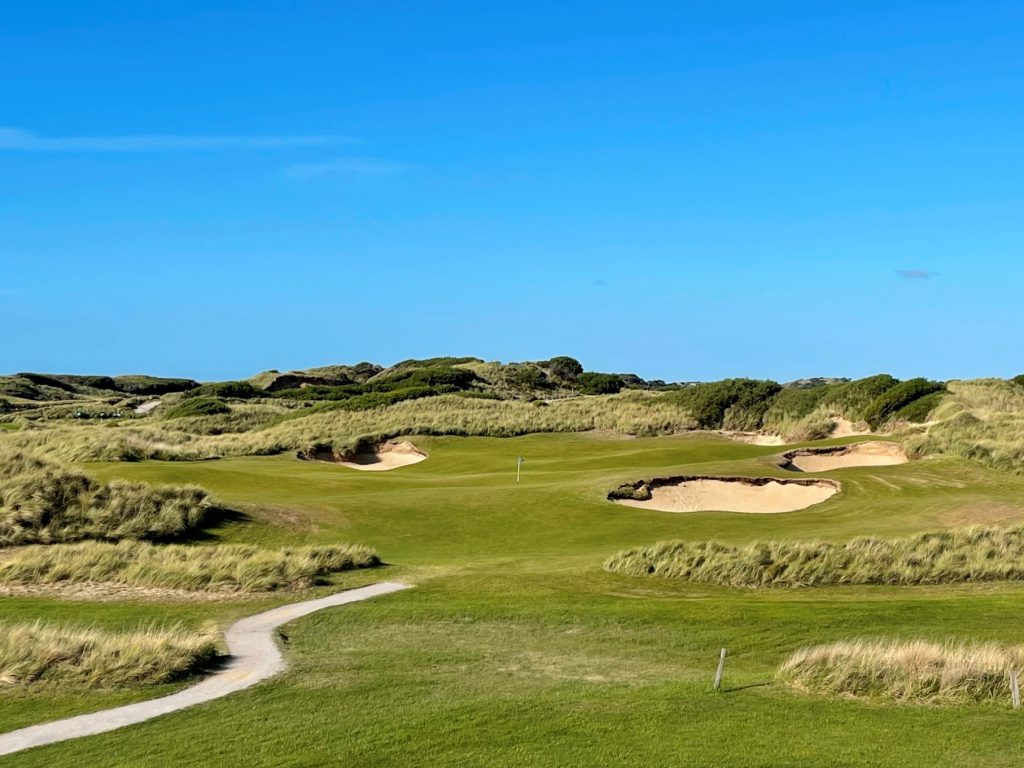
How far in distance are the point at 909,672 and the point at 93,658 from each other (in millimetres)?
10701

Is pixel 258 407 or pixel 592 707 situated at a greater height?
pixel 258 407

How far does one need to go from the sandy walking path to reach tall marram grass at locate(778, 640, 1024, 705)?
7272 millimetres

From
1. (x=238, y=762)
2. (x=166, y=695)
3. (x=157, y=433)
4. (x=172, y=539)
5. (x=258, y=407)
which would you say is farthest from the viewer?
(x=258, y=407)

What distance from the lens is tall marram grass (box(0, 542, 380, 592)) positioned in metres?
21.3

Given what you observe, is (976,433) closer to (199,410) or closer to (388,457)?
(388,457)

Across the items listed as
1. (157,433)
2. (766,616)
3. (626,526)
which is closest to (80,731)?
(766,616)

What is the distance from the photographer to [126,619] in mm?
18016

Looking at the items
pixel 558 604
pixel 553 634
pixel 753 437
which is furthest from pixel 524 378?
pixel 553 634

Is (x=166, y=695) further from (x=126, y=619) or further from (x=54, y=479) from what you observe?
(x=54, y=479)

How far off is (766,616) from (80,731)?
11065 mm

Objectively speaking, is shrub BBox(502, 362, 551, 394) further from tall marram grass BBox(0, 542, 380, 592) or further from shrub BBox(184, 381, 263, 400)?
tall marram grass BBox(0, 542, 380, 592)

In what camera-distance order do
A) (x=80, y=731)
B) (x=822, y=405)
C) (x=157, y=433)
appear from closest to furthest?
(x=80, y=731), (x=157, y=433), (x=822, y=405)

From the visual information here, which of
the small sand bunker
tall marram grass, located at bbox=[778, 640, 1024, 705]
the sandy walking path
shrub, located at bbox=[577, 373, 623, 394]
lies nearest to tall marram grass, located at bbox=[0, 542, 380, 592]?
the sandy walking path

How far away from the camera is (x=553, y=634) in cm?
1705
